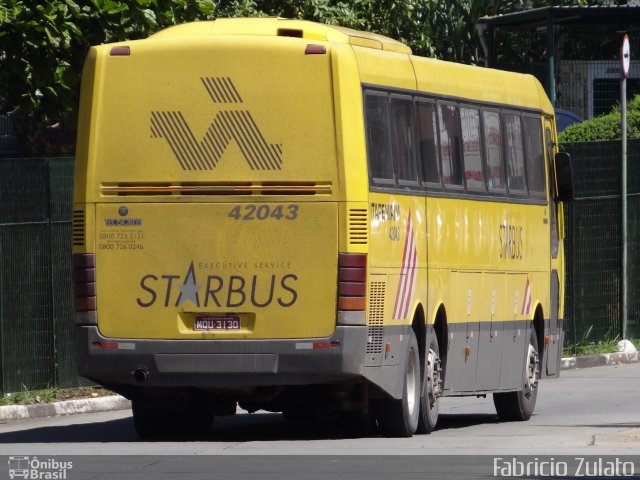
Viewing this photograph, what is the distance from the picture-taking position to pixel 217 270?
533 inches

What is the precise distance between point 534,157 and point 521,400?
8.23 feet

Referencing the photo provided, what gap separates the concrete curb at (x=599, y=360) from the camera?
23781 mm

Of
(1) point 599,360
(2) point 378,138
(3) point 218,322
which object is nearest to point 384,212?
(2) point 378,138

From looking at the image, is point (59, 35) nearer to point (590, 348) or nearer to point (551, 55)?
point (590, 348)

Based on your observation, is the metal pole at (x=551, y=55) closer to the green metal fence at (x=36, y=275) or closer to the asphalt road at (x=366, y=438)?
the asphalt road at (x=366, y=438)

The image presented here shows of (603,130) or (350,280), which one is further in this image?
(603,130)

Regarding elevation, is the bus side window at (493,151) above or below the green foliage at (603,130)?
below

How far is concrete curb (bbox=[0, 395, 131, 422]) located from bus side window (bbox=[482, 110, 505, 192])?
4.78 metres

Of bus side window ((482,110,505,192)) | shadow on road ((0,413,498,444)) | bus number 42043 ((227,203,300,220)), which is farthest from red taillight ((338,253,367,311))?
bus side window ((482,110,505,192))

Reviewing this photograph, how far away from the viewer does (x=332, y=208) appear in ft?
43.8

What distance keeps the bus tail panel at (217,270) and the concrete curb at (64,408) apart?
3.80 m

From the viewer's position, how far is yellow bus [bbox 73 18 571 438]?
13367mm

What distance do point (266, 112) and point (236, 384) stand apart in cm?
211

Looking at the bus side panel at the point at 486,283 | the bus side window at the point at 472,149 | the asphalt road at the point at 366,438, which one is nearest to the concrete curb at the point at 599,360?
the asphalt road at the point at 366,438
